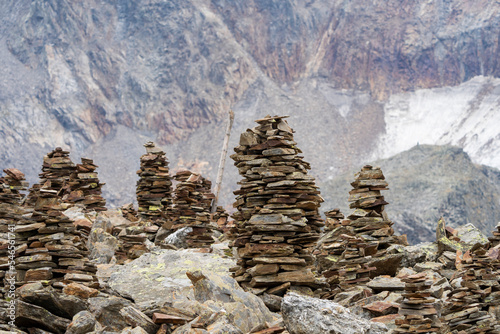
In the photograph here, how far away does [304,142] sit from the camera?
4082 inches

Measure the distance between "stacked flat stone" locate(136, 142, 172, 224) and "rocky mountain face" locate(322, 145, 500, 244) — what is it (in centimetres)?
4754

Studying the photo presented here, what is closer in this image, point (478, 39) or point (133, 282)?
point (133, 282)

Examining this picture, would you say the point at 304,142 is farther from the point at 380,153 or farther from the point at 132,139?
the point at 132,139

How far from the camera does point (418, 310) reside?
9.73 metres

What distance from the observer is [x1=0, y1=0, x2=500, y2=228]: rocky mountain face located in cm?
9981

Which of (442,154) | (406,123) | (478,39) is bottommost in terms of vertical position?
(442,154)

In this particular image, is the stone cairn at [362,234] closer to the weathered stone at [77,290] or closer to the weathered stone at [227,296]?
the weathered stone at [227,296]

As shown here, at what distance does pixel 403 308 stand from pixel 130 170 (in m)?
85.2

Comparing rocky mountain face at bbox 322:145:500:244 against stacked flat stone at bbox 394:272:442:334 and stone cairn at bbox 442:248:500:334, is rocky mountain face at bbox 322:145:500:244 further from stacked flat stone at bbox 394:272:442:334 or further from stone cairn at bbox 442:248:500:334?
stacked flat stone at bbox 394:272:442:334

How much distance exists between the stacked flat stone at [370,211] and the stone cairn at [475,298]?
8.78 ft

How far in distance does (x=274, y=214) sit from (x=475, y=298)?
16.2ft

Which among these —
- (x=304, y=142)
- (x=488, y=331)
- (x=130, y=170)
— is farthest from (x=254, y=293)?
(x=304, y=142)

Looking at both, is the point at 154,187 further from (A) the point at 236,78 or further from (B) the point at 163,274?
(A) the point at 236,78

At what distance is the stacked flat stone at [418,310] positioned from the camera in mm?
9547
